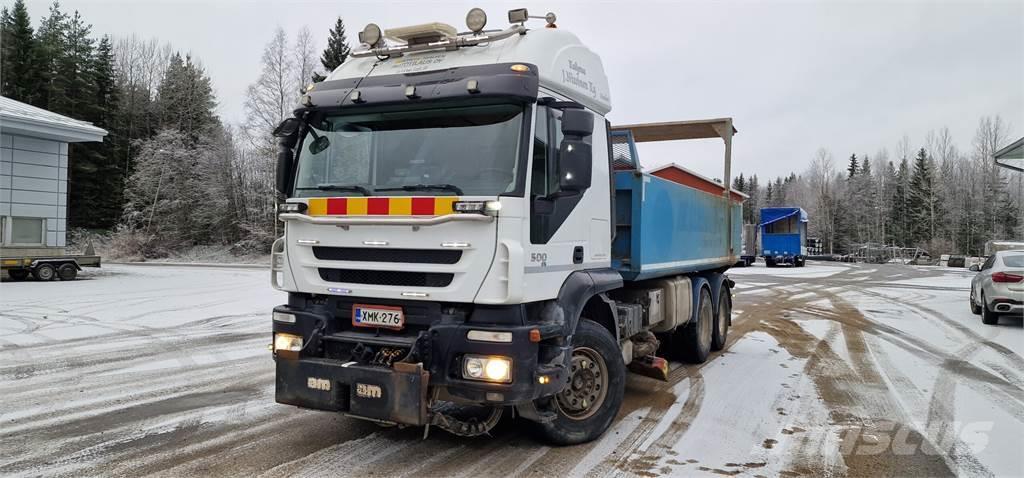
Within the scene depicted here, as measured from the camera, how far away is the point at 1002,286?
1216 cm

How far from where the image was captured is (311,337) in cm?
450

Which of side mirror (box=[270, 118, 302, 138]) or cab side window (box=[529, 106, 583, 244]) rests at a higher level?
side mirror (box=[270, 118, 302, 138])

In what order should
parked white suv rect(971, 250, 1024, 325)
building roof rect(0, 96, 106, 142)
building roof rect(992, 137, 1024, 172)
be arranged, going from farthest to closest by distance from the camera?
building roof rect(0, 96, 106, 142) → building roof rect(992, 137, 1024, 172) → parked white suv rect(971, 250, 1024, 325)

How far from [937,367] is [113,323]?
45.3ft

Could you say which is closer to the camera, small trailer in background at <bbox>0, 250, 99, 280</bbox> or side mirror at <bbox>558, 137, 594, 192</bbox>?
side mirror at <bbox>558, 137, 594, 192</bbox>

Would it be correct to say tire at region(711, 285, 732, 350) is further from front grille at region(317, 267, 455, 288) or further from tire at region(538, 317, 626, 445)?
front grille at region(317, 267, 455, 288)

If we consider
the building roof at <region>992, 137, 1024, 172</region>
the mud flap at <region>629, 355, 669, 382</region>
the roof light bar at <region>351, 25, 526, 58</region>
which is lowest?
the mud flap at <region>629, 355, 669, 382</region>

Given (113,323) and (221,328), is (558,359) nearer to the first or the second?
(221,328)

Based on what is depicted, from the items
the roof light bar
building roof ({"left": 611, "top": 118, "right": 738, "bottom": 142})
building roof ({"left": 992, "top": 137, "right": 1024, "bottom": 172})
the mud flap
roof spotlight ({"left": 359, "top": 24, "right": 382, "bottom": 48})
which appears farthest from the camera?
building roof ({"left": 992, "top": 137, "right": 1024, "bottom": 172})

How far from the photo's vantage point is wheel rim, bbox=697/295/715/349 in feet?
28.3

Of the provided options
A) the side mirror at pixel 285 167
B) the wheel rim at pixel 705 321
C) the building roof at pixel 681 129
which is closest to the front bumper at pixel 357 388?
the side mirror at pixel 285 167

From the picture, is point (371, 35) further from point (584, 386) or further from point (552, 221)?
point (584, 386)

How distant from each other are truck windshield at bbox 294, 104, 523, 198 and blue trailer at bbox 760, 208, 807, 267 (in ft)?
127

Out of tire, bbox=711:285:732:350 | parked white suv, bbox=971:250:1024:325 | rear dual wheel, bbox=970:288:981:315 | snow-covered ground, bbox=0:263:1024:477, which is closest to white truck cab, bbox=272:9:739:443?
snow-covered ground, bbox=0:263:1024:477
